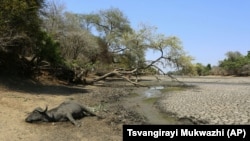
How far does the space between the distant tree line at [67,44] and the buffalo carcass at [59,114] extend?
7851 mm

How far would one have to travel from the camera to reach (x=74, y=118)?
13.3 metres

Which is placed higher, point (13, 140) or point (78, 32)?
point (78, 32)

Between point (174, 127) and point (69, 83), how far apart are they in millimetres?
22799

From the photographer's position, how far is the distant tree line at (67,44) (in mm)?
20641

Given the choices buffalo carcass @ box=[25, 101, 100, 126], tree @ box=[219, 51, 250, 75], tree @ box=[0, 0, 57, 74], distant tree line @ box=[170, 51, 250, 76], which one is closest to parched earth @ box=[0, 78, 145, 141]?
buffalo carcass @ box=[25, 101, 100, 126]

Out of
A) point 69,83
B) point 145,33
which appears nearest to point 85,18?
point 145,33

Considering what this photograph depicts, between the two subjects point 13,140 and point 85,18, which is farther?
point 85,18

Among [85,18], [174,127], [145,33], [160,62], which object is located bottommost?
[174,127]

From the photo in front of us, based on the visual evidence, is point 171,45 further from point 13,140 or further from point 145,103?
point 13,140

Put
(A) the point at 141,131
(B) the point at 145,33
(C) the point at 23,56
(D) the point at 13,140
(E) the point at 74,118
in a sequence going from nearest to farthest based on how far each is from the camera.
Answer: (A) the point at 141,131 < (D) the point at 13,140 < (E) the point at 74,118 < (C) the point at 23,56 < (B) the point at 145,33

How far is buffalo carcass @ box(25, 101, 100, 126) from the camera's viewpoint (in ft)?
40.8

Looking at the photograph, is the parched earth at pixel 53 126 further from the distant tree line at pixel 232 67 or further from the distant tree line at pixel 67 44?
the distant tree line at pixel 232 67

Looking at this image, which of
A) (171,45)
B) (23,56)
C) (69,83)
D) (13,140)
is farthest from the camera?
(171,45)

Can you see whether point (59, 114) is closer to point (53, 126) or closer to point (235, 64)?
point (53, 126)
